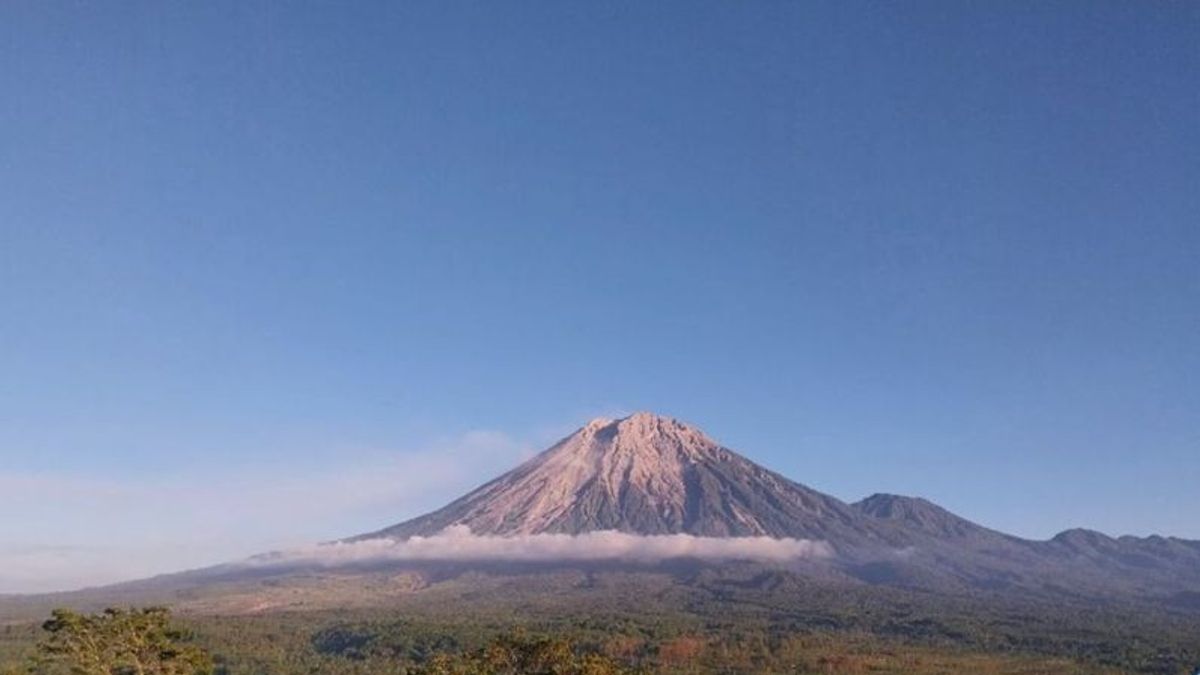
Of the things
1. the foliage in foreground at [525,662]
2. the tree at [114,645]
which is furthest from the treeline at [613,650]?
the foliage in foreground at [525,662]

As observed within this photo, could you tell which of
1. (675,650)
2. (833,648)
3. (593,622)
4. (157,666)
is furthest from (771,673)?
(157,666)

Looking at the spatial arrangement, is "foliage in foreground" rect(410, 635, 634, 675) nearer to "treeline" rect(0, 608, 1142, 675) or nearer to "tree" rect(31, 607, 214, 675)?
"tree" rect(31, 607, 214, 675)

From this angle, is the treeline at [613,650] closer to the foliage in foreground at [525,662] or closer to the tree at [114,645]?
the tree at [114,645]

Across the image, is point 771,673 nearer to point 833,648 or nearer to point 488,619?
point 833,648

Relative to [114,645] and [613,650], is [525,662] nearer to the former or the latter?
[114,645]

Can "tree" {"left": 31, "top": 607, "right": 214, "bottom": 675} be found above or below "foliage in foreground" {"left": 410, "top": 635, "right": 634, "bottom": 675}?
above

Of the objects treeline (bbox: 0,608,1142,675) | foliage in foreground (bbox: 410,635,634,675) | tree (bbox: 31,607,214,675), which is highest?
tree (bbox: 31,607,214,675)

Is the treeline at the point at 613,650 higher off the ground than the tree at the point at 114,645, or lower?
lower

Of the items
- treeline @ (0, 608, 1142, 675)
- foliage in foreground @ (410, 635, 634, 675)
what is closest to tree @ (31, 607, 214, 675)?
foliage in foreground @ (410, 635, 634, 675)
